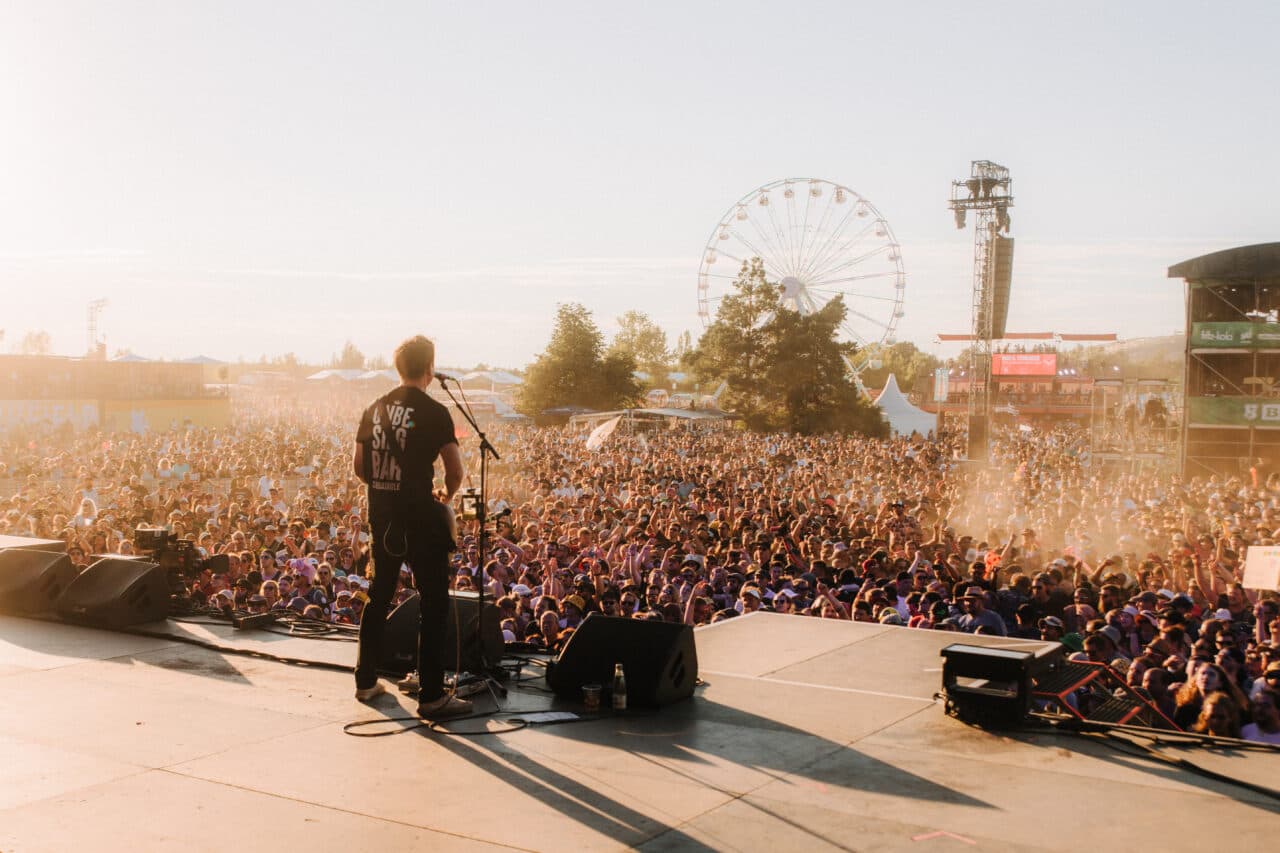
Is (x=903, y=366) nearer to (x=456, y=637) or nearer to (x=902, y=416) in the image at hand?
(x=902, y=416)

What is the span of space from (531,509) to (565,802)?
1292cm

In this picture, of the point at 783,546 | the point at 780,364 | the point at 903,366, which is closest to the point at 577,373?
the point at 780,364

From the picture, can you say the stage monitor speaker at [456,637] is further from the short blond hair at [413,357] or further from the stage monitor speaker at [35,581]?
the stage monitor speaker at [35,581]

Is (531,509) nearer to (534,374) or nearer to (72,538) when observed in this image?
(72,538)

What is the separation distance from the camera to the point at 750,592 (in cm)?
816

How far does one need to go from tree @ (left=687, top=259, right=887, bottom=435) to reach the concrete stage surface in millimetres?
50490

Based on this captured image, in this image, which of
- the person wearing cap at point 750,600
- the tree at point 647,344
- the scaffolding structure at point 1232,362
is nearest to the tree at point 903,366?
the tree at point 647,344

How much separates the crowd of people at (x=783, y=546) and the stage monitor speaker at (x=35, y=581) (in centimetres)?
111

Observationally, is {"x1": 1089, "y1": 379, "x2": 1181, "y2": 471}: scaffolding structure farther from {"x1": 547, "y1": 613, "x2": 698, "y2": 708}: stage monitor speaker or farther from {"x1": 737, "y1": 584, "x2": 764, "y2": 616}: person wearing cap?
{"x1": 547, "y1": 613, "x2": 698, "y2": 708}: stage monitor speaker

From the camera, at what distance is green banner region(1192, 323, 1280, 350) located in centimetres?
2600

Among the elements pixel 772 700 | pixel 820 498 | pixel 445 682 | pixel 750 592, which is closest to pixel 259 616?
pixel 445 682

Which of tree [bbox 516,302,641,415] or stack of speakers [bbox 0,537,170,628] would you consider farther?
tree [bbox 516,302,641,415]

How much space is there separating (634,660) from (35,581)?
3.86 m

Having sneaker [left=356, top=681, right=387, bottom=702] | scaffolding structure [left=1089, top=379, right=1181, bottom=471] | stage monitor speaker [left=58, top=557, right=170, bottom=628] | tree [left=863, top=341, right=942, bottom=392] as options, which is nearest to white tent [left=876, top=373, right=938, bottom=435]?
scaffolding structure [left=1089, top=379, right=1181, bottom=471]
